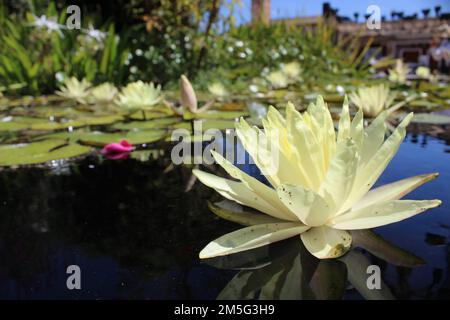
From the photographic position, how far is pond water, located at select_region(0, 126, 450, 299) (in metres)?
0.46

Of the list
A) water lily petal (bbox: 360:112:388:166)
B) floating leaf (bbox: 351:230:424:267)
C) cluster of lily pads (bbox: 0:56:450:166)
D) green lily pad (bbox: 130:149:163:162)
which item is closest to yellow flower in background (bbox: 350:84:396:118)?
cluster of lily pads (bbox: 0:56:450:166)

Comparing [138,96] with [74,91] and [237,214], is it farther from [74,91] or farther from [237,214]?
[237,214]

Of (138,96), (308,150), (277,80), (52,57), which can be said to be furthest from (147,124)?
(52,57)

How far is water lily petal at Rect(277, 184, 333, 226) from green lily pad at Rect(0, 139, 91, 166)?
2.69 feet

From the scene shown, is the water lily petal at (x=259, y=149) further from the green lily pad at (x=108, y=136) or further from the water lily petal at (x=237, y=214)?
the green lily pad at (x=108, y=136)

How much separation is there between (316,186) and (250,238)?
0.13 m

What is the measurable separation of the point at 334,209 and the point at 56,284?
354 mm

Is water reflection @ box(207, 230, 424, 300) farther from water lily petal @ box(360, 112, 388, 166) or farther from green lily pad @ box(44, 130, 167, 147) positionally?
green lily pad @ box(44, 130, 167, 147)

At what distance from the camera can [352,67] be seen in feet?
15.7

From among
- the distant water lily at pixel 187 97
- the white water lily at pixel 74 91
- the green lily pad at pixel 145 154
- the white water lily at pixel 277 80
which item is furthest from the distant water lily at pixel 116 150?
the white water lily at pixel 277 80

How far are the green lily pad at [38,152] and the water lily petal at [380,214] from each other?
0.85 m

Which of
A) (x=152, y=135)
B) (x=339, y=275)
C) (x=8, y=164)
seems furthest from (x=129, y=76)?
(x=339, y=275)

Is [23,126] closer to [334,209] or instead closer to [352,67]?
[334,209]

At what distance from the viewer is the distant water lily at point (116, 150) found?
1.20 meters
